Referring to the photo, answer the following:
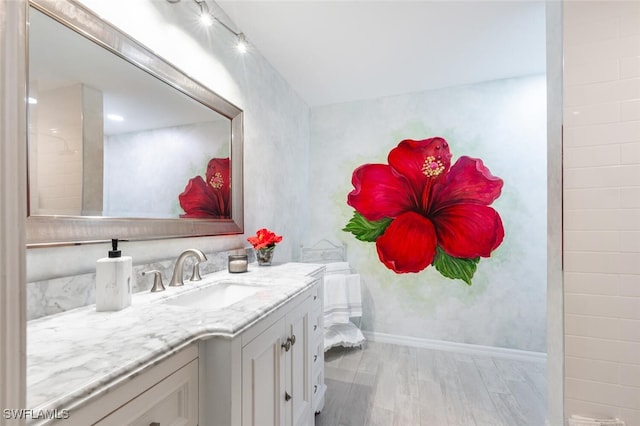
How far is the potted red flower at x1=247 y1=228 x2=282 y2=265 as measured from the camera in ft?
5.35

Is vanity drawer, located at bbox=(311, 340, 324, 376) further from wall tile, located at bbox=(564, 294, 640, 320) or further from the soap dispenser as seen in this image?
wall tile, located at bbox=(564, 294, 640, 320)

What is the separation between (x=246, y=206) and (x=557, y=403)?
195 centimetres

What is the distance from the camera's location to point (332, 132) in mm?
2752

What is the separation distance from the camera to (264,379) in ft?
3.03

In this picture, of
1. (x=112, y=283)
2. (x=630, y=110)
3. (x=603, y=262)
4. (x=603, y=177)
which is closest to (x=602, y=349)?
(x=603, y=262)

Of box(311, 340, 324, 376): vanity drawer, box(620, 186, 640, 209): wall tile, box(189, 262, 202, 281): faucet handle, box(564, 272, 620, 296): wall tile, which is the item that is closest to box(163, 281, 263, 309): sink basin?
box(189, 262, 202, 281): faucet handle

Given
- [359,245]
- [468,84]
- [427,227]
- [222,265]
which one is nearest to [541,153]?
[468,84]

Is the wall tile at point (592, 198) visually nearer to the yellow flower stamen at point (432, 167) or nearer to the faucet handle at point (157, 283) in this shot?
the yellow flower stamen at point (432, 167)

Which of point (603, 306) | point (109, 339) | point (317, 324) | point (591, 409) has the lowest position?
point (591, 409)

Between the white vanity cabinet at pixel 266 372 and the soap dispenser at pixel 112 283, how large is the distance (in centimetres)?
34

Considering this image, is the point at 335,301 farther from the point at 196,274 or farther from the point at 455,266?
the point at 196,274

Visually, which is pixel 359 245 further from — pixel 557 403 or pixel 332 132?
pixel 557 403

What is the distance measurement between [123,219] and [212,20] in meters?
1.16

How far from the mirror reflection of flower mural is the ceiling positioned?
0.94 meters
